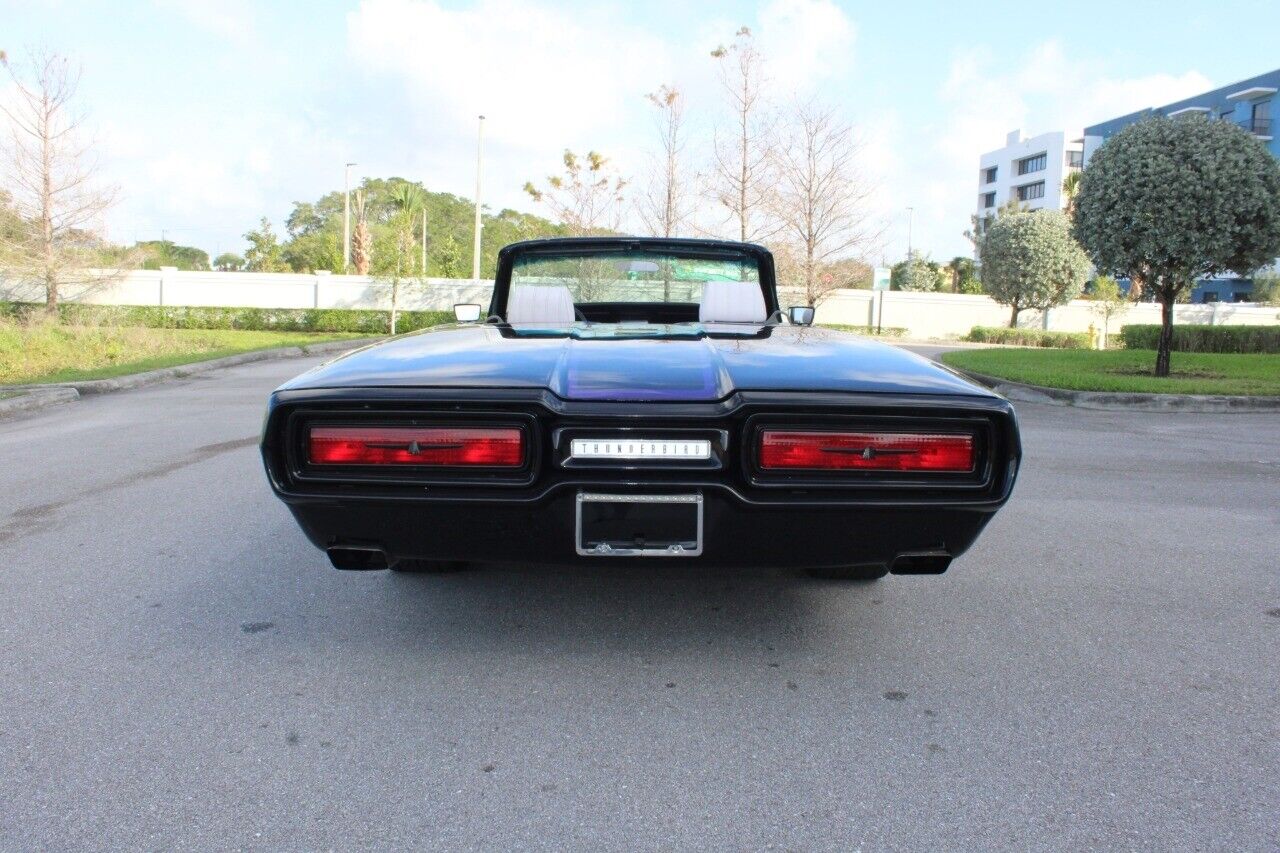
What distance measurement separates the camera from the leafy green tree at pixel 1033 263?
35.5 metres

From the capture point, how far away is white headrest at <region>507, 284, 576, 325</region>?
152 inches

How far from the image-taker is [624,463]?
235cm

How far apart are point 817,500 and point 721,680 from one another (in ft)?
2.16

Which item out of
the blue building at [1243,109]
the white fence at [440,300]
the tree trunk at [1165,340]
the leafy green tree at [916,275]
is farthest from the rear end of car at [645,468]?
the blue building at [1243,109]

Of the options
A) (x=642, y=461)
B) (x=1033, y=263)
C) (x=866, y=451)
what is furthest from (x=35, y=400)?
(x=1033, y=263)

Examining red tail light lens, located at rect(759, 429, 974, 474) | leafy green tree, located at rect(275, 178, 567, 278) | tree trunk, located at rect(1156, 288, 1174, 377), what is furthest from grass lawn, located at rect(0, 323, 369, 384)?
leafy green tree, located at rect(275, 178, 567, 278)

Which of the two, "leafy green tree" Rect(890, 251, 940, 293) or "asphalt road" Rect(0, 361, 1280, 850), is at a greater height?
"leafy green tree" Rect(890, 251, 940, 293)

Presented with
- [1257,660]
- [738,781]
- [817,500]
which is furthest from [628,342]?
[1257,660]

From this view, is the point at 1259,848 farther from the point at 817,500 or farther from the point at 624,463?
the point at 624,463

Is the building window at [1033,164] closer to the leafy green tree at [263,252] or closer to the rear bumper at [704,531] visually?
the leafy green tree at [263,252]

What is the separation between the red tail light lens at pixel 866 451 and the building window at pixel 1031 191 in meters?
77.6

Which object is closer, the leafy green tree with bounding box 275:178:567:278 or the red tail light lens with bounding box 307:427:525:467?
the red tail light lens with bounding box 307:427:525:467

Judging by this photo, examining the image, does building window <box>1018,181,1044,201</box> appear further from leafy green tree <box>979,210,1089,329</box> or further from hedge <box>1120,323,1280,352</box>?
hedge <box>1120,323,1280,352</box>

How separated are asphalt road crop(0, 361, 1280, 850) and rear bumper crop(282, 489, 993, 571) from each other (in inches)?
10.6
